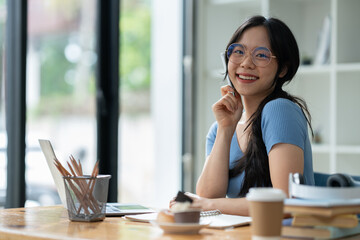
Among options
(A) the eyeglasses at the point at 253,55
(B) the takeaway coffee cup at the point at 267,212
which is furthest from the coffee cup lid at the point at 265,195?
(A) the eyeglasses at the point at 253,55

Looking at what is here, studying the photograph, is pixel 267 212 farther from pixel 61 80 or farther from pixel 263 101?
pixel 61 80

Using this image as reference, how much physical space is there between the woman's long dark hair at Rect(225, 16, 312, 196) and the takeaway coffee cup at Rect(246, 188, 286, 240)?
68cm

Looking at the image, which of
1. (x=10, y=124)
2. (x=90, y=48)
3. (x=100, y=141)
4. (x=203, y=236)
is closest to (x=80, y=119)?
(x=90, y=48)

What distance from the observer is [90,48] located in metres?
7.05

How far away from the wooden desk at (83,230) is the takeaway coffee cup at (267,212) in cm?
11

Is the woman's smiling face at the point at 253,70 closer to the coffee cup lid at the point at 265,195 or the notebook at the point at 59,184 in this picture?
the notebook at the point at 59,184

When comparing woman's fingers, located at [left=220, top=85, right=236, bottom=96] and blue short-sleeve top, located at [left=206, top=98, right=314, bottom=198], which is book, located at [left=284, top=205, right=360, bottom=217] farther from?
woman's fingers, located at [left=220, top=85, right=236, bottom=96]

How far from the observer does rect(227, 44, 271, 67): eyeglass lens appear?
2.03 m

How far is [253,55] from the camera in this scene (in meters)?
2.05

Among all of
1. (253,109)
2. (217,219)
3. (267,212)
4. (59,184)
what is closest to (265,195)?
(267,212)

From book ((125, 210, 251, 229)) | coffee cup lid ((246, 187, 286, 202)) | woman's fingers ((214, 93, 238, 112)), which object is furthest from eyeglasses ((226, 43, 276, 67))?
coffee cup lid ((246, 187, 286, 202))

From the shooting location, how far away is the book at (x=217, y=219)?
1.56 metres

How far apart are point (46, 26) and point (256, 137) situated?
5.71 meters

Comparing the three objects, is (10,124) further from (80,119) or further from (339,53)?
(80,119)
